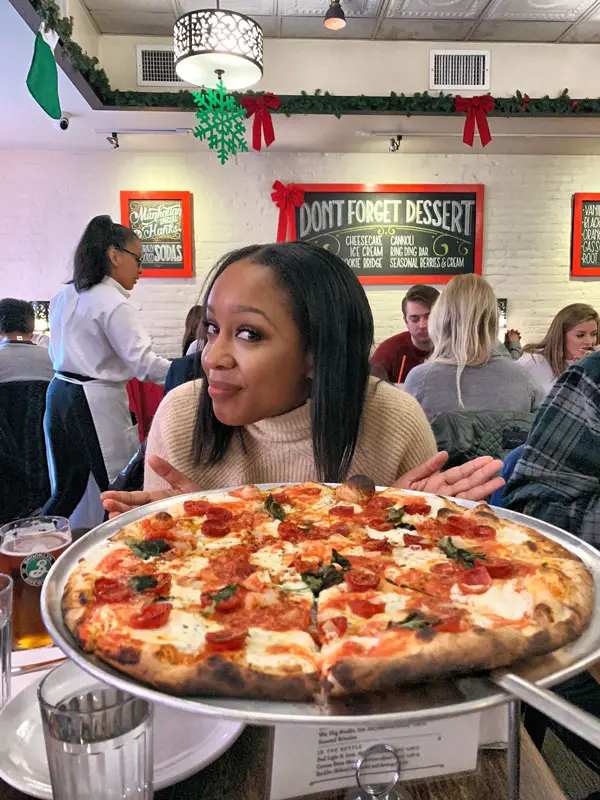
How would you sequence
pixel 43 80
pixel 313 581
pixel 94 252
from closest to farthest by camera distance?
1. pixel 313 581
2. pixel 43 80
3. pixel 94 252

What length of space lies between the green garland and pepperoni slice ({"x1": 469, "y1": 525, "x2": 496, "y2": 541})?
4304 millimetres

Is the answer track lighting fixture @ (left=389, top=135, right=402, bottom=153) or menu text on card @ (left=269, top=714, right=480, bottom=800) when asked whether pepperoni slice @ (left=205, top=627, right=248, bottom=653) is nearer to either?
menu text on card @ (left=269, top=714, right=480, bottom=800)

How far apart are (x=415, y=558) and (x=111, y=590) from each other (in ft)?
1.62

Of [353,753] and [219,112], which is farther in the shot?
[219,112]

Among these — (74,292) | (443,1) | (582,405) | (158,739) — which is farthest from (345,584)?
(443,1)

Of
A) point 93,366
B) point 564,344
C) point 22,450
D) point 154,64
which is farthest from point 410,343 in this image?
point 154,64

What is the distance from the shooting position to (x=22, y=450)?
135 inches

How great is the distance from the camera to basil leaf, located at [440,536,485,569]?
39.2 inches

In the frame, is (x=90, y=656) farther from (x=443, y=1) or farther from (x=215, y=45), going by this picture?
(x=443, y=1)

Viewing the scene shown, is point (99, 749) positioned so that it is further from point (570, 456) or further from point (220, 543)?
point (570, 456)

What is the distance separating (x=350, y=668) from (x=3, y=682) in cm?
52

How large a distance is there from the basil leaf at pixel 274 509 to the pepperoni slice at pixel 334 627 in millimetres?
405

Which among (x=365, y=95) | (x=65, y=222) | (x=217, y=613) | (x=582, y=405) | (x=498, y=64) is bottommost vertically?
(x=217, y=613)

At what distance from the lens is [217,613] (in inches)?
32.9
